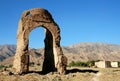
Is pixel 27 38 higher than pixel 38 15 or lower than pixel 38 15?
lower

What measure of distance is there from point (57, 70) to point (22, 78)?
16.8ft

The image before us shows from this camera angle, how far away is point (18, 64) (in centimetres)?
2514

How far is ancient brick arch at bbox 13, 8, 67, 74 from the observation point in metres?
25.2

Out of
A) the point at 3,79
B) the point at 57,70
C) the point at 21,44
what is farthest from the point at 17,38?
the point at 3,79

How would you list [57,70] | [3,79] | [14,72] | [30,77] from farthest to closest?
1. [57,70]
2. [14,72]
3. [30,77]
4. [3,79]

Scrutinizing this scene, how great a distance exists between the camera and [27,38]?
25.8m

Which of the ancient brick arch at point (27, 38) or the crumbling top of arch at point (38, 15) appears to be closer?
the ancient brick arch at point (27, 38)

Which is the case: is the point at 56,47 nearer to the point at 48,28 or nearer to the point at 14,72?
the point at 48,28

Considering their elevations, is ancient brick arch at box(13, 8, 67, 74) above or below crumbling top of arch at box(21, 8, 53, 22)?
below

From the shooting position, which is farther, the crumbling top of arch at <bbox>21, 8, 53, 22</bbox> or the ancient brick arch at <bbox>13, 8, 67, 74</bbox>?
the crumbling top of arch at <bbox>21, 8, 53, 22</bbox>

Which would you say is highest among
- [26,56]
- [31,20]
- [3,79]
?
[31,20]

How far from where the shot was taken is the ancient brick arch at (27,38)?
25219 millimetres

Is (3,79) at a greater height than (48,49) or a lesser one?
lesser

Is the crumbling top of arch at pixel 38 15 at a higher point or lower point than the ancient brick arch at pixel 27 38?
higher
